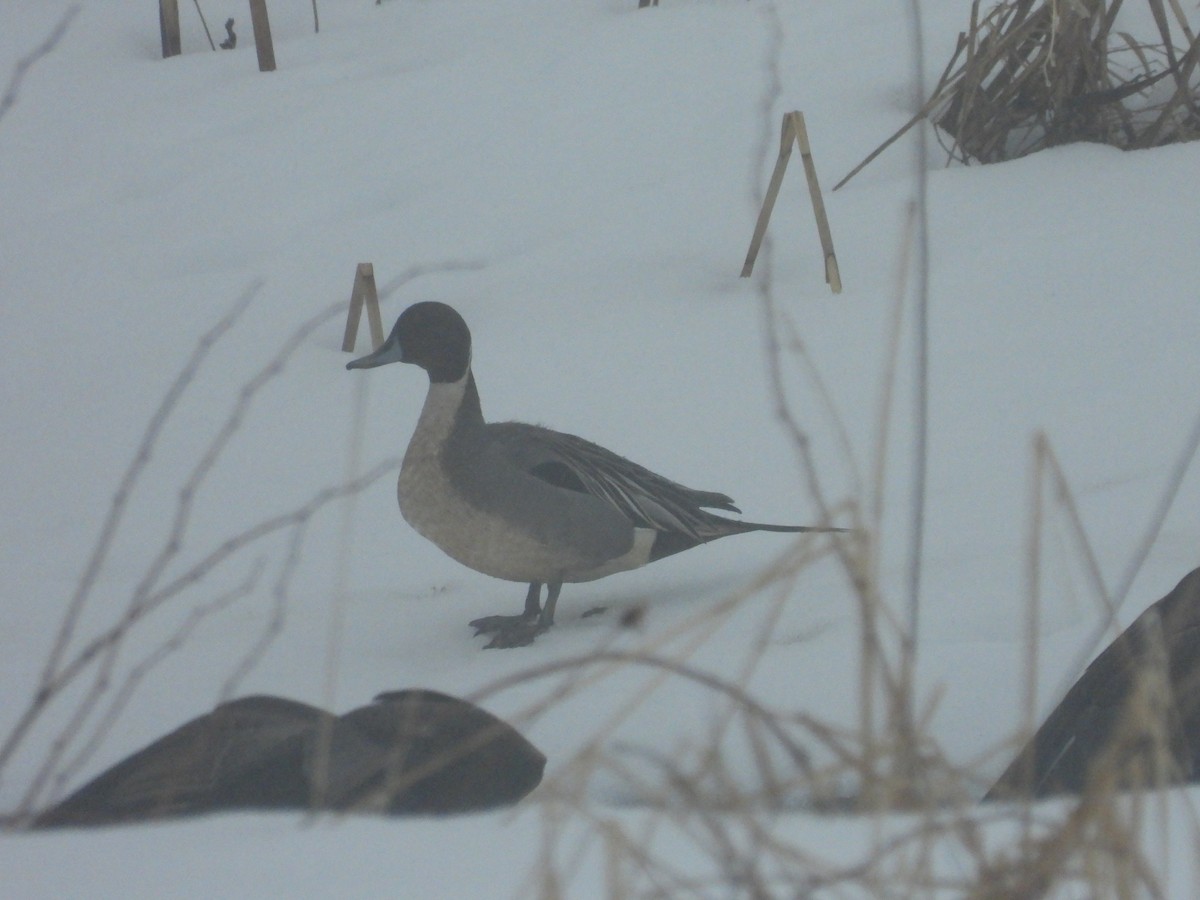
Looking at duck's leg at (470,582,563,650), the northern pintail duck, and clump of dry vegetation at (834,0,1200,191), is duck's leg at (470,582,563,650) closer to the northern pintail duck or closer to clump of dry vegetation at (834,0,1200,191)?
the northern pintail duck

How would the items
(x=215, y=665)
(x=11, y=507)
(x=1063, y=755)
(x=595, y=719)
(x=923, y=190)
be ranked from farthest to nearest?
(x=11, y=507) → (x=215, y=665) → (x=595, y=719) → (x=1063, y=755) → (x=923, y=190)

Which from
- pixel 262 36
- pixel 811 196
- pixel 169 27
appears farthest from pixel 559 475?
pixel 169 27

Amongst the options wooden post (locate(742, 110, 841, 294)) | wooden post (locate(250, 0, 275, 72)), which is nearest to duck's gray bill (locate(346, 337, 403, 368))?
wooden post (locate(742, 110, 841, 294))

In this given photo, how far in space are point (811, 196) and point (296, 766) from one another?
118 inches

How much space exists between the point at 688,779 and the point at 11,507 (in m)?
3.20

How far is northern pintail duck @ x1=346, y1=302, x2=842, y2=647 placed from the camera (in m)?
3.30

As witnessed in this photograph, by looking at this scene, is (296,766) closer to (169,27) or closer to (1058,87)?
(1058,87)

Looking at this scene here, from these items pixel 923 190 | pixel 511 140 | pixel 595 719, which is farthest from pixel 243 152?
pixel 923 190

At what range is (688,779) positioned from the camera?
1.18 metres

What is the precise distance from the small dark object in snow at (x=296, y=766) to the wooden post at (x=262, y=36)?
4.44 m

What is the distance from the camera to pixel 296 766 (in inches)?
87.2

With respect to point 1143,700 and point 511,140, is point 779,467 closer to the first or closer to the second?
point 511,140

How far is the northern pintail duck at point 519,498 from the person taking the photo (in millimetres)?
3301

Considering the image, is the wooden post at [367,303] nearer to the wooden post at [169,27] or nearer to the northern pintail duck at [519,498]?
the northern pintail duck at [519,498]
